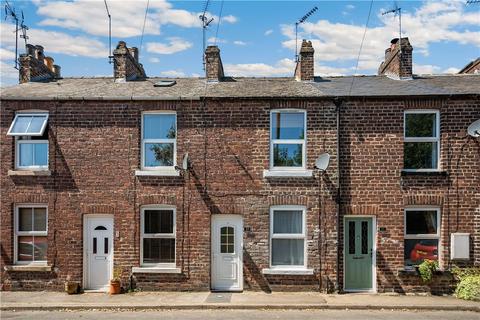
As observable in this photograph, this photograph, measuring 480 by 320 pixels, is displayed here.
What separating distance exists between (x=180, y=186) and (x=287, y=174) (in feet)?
10.3

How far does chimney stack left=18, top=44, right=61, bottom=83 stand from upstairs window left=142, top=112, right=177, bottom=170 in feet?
17.1

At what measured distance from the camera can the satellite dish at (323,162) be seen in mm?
13100

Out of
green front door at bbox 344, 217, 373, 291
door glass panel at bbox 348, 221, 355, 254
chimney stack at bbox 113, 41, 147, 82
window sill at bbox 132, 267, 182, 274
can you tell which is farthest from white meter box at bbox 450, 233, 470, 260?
chimney stack at bbox 113, 41, 147, 82

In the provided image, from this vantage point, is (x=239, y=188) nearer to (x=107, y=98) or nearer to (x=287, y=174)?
(x=287, y=174)

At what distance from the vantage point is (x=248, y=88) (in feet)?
47.9

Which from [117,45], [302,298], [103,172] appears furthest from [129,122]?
[302,298]

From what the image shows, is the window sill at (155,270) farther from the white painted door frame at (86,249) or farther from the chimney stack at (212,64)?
the chimney stack at (212,64)

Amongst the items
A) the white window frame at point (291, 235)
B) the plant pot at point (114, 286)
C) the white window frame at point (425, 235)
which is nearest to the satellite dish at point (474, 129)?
the white window frame at point (425, 235)

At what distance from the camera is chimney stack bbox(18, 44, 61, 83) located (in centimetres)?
1619

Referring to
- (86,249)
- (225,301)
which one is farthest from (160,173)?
(225,301)

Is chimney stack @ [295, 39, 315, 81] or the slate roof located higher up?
chimney stack @ [295, 39, 315, 81]

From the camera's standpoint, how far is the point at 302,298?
12672 millimetres

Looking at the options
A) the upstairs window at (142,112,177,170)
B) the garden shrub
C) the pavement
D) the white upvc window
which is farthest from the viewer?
the upstairs window at (142,112,177,170)

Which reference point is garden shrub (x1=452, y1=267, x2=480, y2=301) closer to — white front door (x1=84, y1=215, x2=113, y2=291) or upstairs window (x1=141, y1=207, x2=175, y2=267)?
upstairs window (x1=141, y1=207, x2=175, y2=267)
